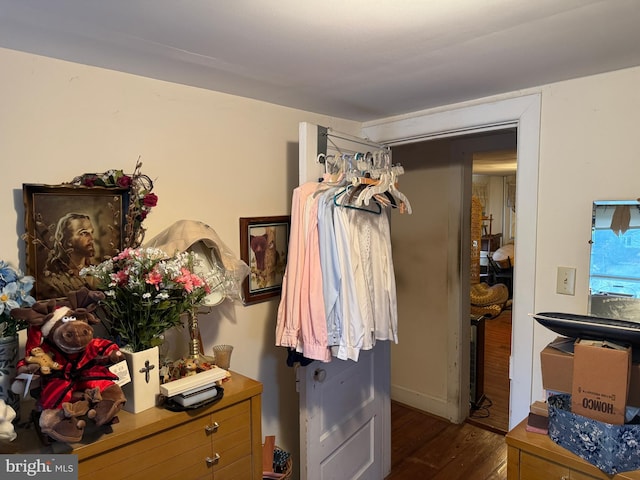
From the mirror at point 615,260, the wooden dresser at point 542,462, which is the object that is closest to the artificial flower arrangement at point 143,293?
the wooden dresser at point 542,462

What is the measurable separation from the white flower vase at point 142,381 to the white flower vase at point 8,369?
0.89 feet

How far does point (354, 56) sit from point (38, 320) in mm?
1229

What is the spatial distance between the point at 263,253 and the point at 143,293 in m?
0.89

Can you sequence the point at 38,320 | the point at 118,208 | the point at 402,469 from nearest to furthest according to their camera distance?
the point at 38,320 < the point at 118,208 < the point at 402,469

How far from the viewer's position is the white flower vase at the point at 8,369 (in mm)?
1128

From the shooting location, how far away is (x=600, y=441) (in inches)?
47.9

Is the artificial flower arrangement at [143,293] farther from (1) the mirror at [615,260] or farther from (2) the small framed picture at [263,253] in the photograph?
(1) the mirror at [615,260]

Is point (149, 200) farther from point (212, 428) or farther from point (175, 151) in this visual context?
point (212, 428)

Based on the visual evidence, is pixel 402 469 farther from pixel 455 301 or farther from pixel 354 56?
pixel 354 56

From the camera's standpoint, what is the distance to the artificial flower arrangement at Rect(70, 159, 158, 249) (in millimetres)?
1494

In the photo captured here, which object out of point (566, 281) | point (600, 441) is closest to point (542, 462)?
point (600, 441)

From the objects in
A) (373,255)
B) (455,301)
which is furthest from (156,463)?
(455,301)

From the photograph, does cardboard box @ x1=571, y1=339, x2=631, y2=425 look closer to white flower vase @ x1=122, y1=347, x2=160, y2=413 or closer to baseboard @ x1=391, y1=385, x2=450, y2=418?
white flower vase @ x1=122, y1=347, x2=160, y2=413

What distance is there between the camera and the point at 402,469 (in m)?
2.71
